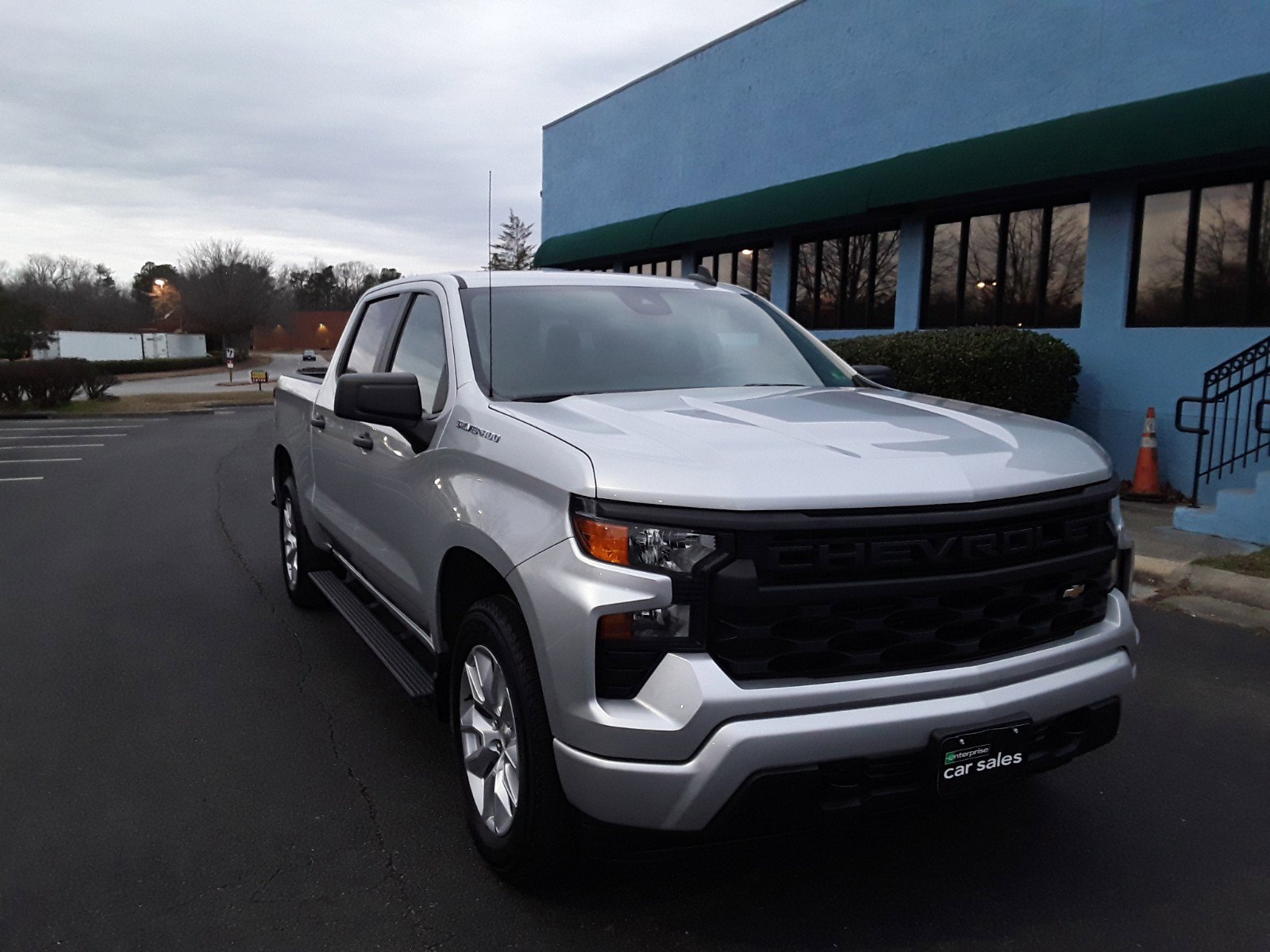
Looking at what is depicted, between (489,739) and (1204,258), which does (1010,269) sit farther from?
(489,739)

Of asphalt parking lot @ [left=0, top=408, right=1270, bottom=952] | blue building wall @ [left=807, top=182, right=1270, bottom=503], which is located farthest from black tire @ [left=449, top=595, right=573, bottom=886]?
blue building wall @ [left=807, top=182, right=1270, bottom=503]

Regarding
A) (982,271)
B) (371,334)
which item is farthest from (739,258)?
(371,334)

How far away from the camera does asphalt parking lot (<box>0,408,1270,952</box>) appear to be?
9.22 ft

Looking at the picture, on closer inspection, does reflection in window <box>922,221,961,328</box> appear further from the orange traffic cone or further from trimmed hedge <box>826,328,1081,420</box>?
the orange traffic cone

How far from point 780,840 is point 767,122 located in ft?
54.8

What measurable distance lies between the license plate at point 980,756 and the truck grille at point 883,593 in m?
0.20

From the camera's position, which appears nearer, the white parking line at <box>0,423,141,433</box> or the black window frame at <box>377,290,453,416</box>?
the black window frame at <box>377,290,453,416</box>

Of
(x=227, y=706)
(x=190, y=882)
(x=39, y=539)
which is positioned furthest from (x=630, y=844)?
(x=39, y=539)

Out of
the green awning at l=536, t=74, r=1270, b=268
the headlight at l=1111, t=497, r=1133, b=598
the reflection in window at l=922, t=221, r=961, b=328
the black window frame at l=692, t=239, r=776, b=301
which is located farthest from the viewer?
the black window frame at l=692, t=239, r=776, b=301

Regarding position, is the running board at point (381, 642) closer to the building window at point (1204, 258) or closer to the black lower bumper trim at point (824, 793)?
the black lower bumper trim at point (824, 793)

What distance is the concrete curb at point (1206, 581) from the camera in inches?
251

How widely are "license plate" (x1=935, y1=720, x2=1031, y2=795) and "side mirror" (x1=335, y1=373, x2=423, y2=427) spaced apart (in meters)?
2.09

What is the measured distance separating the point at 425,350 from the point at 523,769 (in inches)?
82.1

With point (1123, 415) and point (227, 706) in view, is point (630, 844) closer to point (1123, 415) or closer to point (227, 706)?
point (227, 706)
